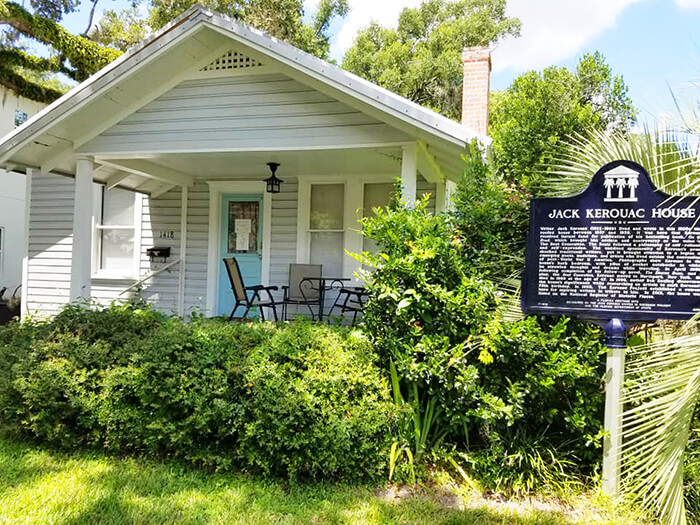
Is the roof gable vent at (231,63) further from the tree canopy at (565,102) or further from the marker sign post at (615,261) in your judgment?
the tree canopy at (565,102)

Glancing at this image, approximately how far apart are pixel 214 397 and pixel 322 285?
4.11 m

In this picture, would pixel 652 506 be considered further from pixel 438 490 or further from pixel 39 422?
pixel 39 422

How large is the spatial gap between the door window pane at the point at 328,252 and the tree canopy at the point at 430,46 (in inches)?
613

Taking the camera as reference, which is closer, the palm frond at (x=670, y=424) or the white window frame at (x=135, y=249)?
the palm frond at (x=670, y=424)

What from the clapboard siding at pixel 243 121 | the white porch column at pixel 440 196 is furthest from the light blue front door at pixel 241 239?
the white porch column at pixel 440 196

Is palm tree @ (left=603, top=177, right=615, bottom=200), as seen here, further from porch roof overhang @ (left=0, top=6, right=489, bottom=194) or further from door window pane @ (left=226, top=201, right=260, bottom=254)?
door window pane @ (left=226, top=201, right=260, bottom=254)

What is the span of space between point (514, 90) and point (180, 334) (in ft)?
45.9

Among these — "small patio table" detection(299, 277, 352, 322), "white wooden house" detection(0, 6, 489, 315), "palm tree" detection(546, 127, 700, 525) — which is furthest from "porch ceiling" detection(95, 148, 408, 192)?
"palm tree" detection(546, 127, 700, 525)

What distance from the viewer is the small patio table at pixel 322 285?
718 centimetres

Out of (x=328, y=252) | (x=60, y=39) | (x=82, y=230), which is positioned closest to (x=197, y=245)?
(x=82, y=230)

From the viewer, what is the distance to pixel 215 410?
3.13m

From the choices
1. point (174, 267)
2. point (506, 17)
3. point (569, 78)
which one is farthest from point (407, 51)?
point (174, 267)

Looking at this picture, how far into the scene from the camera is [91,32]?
672 inches

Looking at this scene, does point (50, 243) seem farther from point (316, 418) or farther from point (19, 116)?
point (316, 418)
